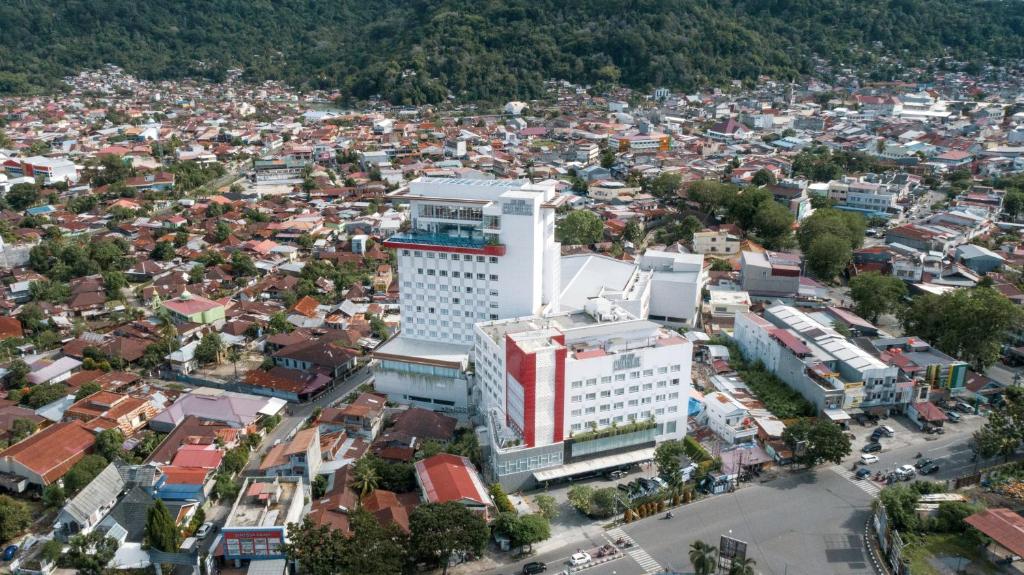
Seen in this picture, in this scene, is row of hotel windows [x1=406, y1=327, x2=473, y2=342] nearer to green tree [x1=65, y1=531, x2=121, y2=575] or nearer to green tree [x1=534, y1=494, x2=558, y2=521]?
green tree [x1=534, y1=494, x2=558, y2=521]

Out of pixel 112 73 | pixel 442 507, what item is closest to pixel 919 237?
pixel 442 507

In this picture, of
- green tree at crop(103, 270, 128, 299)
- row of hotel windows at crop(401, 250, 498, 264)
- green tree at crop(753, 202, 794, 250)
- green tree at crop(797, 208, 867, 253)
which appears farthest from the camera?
green tree at crop(753, 202, 794, 250)

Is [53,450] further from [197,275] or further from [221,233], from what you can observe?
[221,233]

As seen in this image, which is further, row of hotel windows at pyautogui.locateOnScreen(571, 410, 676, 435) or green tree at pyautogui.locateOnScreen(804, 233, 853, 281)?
green tree at pyautogui.locateOnScreen(804, 233, 853, 281)

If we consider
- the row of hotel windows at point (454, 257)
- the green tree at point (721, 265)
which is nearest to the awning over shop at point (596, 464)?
the row of hotel windows at point (454, 257)

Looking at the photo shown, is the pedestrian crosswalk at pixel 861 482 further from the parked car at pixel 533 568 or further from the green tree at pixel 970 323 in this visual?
the parked car at pixel 533 568

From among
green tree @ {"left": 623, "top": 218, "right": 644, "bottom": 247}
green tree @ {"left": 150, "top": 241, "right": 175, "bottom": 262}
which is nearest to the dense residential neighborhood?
green tree @ {"left": 150, "top": 241, "right": 175, "bottom": 262}
